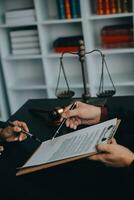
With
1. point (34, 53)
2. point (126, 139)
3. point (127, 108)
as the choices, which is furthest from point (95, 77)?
point (126, 139)

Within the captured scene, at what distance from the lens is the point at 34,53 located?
3162mm

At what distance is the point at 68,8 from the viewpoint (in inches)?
115

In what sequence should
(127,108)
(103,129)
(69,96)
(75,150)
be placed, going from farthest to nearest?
(69,96) → (127,108) → (103,129) → (75,150)

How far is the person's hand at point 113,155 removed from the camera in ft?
3.63

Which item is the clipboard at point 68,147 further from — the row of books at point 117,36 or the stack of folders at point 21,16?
the stack of folders at point 21,16

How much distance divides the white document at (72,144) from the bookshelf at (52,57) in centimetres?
166

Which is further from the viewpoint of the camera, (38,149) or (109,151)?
(38,149)

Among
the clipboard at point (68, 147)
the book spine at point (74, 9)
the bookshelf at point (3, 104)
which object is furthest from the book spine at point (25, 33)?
the clipboard at point (68, 147)

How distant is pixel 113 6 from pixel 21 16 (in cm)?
83

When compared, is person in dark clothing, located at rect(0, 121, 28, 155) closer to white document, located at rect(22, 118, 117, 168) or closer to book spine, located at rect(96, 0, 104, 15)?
white document, located at rect(22, 118, 117, 168)

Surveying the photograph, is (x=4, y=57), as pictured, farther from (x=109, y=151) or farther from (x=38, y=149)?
(x=109, y=151)

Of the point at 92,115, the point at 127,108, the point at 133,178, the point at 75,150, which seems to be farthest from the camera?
the point at 127,108

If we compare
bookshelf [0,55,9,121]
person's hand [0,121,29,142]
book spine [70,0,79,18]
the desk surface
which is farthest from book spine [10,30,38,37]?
person's hand [0,121,29,142]

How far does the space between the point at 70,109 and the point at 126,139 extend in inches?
13.1
